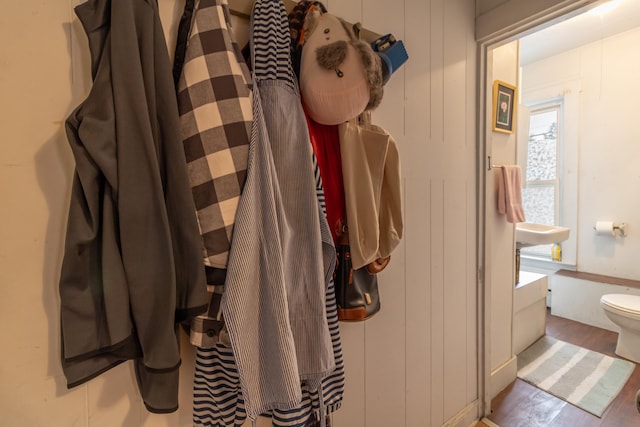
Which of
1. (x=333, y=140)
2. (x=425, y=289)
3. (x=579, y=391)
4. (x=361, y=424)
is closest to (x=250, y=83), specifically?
(x=333, y=140)

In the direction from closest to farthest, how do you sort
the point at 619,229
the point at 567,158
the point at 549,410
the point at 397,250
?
the point at 397,250
the point at 549,410
the point at 619,229
the point at 567,158

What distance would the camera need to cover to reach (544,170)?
2965mm

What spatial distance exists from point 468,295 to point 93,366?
1489 mm

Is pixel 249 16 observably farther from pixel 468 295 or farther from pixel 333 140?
pixel 468 295

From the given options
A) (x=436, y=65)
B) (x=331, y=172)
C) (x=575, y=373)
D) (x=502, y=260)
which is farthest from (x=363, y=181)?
(x=575, y=373)

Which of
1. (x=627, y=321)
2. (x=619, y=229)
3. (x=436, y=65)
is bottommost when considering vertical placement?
(x=627, y=321)

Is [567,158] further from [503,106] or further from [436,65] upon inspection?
[436,65]

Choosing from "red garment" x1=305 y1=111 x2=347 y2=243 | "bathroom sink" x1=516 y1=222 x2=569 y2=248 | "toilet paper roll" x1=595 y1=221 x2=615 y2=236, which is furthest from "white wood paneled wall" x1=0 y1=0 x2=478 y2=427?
"toilet paper roll" x1=595 y1=221 x2=615 y2=236

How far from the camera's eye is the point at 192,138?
0.56m

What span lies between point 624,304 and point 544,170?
1.45 metres

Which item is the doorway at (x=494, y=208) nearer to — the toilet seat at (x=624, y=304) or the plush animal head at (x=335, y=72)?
the toilet seat at (x=624, y=304)

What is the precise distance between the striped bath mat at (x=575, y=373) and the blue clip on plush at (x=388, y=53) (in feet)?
6.88

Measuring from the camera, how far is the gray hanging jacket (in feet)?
1.54

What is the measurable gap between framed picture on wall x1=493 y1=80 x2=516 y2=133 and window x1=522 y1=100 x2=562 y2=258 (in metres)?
1.38
